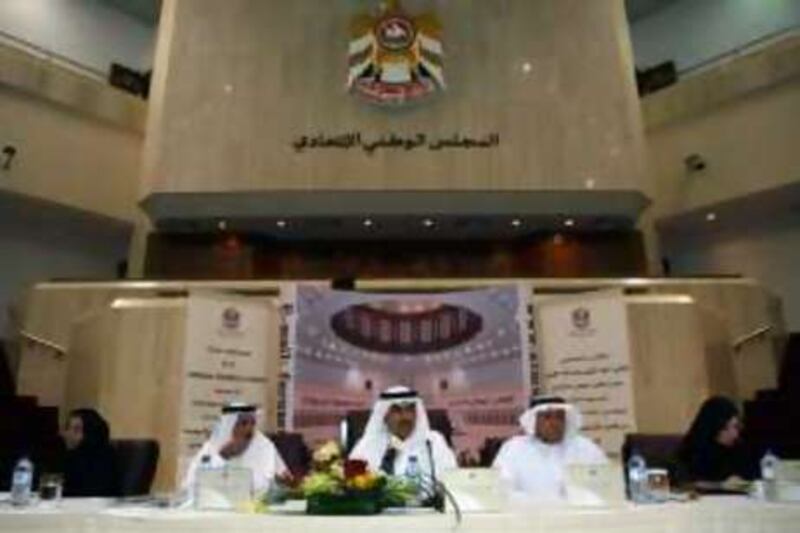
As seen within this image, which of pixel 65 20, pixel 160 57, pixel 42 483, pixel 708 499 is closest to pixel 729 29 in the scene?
pixel 160 57

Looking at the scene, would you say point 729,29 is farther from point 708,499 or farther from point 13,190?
point 708,499

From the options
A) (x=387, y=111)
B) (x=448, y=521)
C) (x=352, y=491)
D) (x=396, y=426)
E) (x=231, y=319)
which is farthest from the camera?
(x=387, y=111)

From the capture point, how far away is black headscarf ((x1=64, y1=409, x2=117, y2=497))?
4.14 m

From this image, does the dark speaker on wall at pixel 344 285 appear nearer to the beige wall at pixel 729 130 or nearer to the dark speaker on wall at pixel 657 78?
the beige wall at pixel 729 130

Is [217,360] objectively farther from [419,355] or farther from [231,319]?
[419,355]

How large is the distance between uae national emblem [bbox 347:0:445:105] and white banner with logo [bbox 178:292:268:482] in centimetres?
352

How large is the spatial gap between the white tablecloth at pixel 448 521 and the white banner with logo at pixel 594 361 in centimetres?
440

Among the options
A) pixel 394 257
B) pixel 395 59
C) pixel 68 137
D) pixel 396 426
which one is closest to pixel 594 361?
pixel 396 426

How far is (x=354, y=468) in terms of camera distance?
6.77ft

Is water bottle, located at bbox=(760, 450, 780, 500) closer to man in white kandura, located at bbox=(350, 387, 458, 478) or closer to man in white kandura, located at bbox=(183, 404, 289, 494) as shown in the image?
man in white kandura, located at bbox=(350, 387, 458, 478)

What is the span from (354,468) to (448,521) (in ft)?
0.99

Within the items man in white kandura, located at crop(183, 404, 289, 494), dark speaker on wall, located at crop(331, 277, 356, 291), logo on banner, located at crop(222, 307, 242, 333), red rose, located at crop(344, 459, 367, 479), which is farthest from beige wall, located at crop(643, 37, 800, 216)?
red rose, located at crop(344, 459, 367, 479)

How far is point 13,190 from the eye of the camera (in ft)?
31.6

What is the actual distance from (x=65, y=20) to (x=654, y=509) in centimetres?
1161
